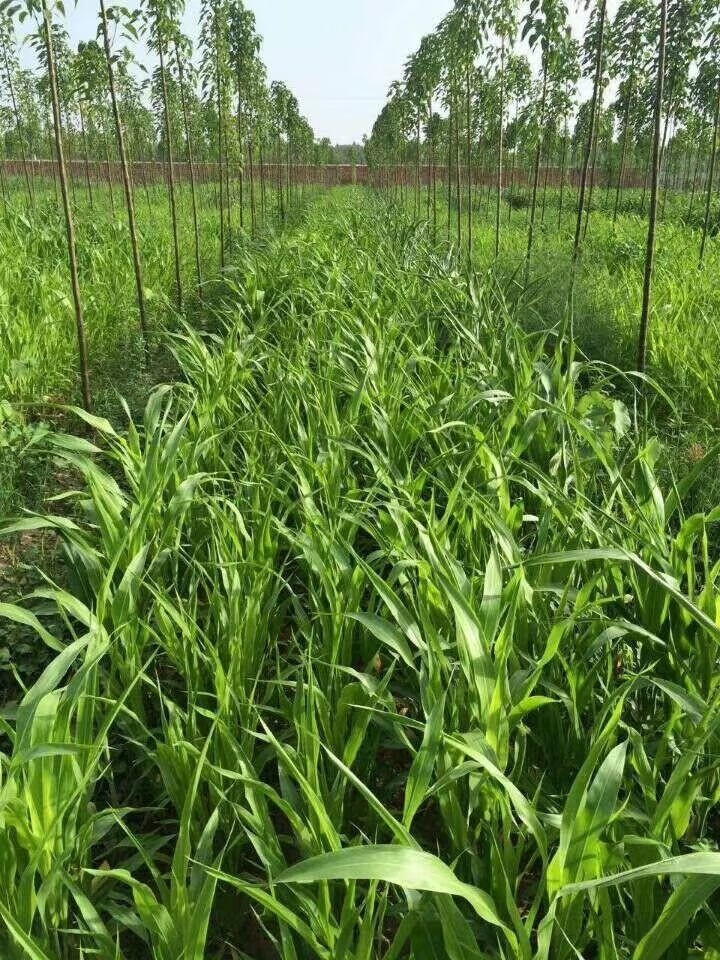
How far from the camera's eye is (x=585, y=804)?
1028 millimetres

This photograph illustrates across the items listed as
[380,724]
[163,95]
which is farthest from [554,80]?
[380,724]

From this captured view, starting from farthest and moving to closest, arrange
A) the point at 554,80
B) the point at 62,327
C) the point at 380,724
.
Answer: the point at 554,80, the point at 62,327, the point at 380,724

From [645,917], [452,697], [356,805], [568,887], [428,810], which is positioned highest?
[568,887]

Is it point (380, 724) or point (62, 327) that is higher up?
point (62, 327)

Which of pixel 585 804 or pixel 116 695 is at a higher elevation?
pixel 585 804

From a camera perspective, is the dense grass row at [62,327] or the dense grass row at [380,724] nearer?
the dense grass row at [380,724]

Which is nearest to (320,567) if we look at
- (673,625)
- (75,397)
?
(673,625)

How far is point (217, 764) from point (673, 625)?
36.9 inches

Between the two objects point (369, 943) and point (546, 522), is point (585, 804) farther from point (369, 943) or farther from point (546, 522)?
point (546, 522)

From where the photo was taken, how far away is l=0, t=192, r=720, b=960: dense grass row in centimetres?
105

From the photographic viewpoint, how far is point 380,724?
1543 millimetres

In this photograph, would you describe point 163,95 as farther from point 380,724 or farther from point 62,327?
point 380,724

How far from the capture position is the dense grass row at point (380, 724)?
1055mm

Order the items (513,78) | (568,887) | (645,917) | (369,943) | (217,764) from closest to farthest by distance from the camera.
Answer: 1. (568,887)
2. (369,943)
3. (645,917)
4. (217,764)
5. (513,78)
